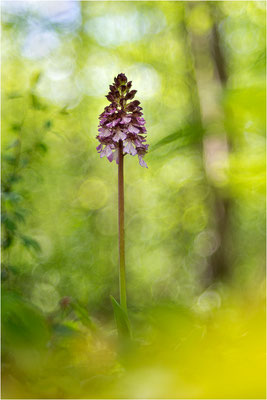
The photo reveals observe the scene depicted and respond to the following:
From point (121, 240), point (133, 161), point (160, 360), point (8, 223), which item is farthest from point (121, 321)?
point (133, 161)

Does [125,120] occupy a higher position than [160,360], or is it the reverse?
[125,120]

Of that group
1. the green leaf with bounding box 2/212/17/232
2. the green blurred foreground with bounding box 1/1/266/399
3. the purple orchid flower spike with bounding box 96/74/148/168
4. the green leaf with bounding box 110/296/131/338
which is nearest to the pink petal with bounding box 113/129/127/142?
the purple orchid flower spike with bounding box 96/74/148/168

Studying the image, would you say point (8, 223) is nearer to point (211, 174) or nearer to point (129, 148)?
point (129, 148)

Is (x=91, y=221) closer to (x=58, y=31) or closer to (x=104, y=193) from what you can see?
(x=104, y=193)

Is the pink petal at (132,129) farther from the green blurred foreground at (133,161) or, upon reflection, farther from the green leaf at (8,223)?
the green blurred foreground at (133,161)

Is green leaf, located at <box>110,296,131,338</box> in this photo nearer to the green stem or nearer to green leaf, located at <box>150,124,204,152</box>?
the green stem

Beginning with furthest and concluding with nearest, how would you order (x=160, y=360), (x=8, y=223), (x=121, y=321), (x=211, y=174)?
(x=211, y=174), (x=8, y=223), (x=121, y=321), (x=160, y=360)

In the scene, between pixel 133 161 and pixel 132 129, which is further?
pixel 133 161

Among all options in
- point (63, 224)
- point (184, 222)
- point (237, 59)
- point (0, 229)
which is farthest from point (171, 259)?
point (0, 229)
